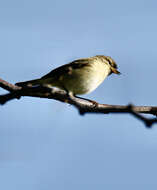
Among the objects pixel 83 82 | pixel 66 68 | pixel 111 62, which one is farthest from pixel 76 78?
pixel 111 62

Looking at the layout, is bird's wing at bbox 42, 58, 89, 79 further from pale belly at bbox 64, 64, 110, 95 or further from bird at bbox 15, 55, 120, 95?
pale belly at bbox 64, 64, 110, 95

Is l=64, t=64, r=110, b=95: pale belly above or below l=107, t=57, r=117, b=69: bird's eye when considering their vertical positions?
below

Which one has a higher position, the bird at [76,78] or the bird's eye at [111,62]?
the bird's eye at [111,62]

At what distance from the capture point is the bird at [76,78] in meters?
5.55

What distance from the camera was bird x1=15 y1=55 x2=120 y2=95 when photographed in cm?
555

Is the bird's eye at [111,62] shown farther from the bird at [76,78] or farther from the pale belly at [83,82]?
the pale belly at [83,82]

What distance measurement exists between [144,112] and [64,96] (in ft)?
6.39

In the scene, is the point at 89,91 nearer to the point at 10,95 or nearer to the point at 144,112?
the point at 144,112

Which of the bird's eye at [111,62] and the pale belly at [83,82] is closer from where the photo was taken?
the pale belly at [83,82]

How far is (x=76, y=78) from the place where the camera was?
5.71 metres

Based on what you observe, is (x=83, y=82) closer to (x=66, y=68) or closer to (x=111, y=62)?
(x=66, y=68)

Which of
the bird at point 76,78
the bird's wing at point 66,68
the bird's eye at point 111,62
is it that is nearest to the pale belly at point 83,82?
the bird at point 76,78

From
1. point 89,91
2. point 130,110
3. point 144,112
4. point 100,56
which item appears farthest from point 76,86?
point 130,110

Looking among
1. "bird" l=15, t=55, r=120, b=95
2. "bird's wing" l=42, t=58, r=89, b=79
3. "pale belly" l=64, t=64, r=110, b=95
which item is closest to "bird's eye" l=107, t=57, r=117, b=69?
"bird" l=15, t=55, r=120, b=95
